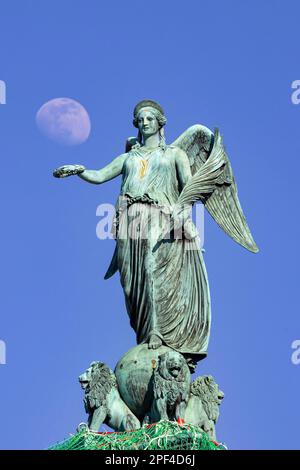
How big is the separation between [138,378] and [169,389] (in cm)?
80

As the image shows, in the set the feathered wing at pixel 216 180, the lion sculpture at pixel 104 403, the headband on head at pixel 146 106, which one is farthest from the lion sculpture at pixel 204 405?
the headband on head at pixel 146 106

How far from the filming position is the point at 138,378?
115ft

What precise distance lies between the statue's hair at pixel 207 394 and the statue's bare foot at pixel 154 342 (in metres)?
0.95

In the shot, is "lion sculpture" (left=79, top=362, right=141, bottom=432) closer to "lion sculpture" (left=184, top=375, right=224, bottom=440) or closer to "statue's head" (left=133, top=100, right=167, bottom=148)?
"lion sculpture" (left=184, top=375, right=224, bottom=440)

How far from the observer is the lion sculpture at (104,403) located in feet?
115

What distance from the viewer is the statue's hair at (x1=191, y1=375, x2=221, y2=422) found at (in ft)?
116

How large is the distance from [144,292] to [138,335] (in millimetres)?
806

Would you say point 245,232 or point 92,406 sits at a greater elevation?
point 245,232

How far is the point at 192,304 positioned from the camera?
36.2m

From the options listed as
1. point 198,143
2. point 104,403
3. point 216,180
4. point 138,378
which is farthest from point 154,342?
point 198,143

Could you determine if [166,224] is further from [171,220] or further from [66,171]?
[66,171]
